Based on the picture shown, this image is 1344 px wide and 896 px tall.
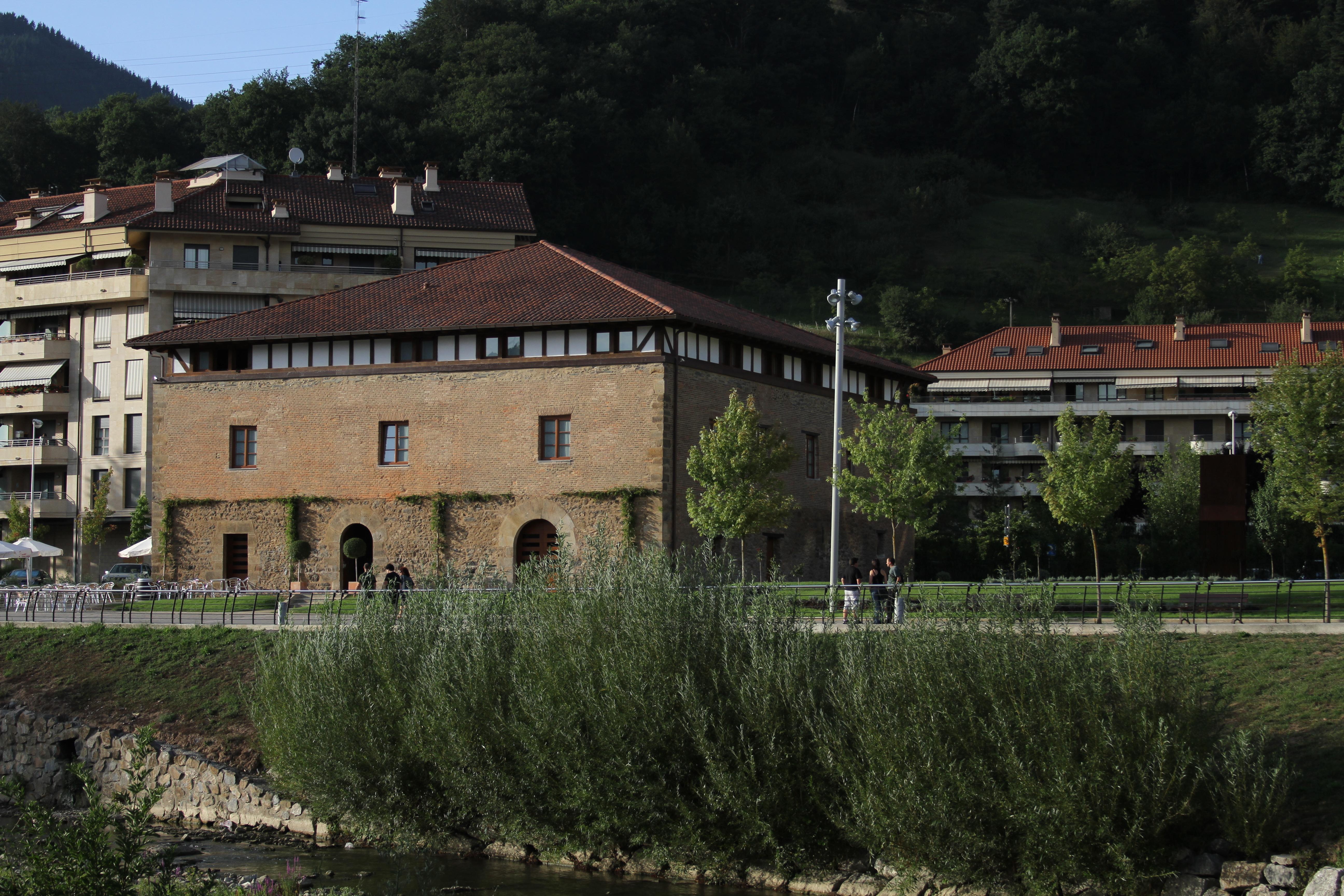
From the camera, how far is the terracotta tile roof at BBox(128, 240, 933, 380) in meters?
33.8

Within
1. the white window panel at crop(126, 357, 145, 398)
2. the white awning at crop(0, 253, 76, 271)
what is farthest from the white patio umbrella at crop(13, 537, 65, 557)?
the white awning at crop(0, 253, 76, 271)

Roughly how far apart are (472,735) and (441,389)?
15.6 meters

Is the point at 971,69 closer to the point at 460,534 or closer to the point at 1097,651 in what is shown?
the point at 460,534

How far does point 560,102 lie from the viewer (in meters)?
80.8

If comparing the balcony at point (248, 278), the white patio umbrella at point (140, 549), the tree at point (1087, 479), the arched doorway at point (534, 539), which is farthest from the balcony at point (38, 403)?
the tree at point (1087, 479)

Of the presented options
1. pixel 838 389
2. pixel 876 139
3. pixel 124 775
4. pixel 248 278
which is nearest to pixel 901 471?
pixel 838 389

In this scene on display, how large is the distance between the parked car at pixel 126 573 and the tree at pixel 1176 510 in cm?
3546

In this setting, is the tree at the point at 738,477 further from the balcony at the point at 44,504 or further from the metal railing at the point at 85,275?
the balcony at the point at 44,504

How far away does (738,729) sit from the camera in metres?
19.1

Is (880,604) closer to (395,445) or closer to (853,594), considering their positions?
(853,594)

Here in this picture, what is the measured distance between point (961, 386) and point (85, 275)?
39092 mm

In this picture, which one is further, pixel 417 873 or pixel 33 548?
pixel 33 548

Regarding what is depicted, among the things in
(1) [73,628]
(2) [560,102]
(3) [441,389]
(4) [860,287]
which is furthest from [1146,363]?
(1) [73,628]

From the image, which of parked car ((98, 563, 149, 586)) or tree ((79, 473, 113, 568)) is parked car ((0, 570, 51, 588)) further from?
tree ((79, 473, 113, 568))
